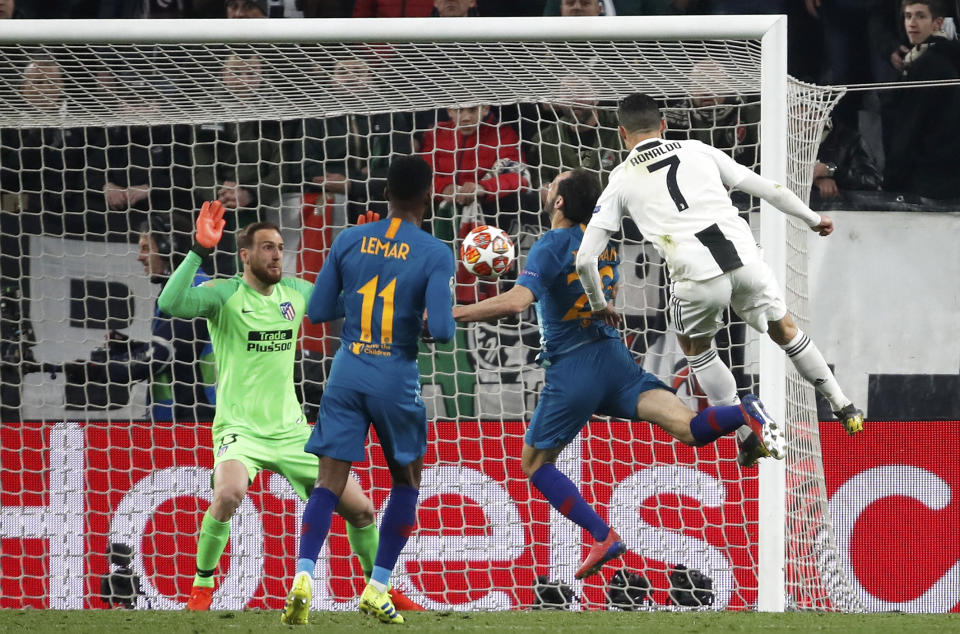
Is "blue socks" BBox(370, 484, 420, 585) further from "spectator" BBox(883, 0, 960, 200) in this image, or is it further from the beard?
"spectator" BBox(883, 0, 960, 200)

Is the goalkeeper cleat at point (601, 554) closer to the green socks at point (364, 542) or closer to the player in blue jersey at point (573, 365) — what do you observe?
the player in blue jersey at point (573, 365)

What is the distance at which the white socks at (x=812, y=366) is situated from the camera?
5488 mm

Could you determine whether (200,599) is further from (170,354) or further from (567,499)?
(170,354)

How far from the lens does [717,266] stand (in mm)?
5141

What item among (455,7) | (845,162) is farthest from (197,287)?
(845,162)

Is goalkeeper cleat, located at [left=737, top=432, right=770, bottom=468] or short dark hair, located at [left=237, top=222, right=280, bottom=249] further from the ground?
short dark hair, located at [left=237, top=222, right=280, bottom=249]

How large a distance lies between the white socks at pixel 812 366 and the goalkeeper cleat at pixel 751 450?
62 cm

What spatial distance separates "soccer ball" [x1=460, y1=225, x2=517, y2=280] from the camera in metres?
5.36

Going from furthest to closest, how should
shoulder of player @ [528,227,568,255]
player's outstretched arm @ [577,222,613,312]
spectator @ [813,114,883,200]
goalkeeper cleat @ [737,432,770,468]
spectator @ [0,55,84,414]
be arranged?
spectator @ [813,114,883,200]
spectator @ [0,55,84,414]
shoulder of player @ [528,227,568,255]
player's outstretched arm @ [577,222,613,312]
goalkeeper cleat @ [737,432,770,468]

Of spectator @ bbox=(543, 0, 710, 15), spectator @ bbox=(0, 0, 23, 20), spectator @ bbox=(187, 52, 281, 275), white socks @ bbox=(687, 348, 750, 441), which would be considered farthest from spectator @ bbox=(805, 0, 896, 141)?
spectator @ bbox=(0, 0, 23, 20)

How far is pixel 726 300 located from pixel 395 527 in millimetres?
1668

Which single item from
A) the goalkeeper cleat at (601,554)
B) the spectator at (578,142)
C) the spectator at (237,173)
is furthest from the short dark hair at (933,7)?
the goalkeeper cleat at (601,554)

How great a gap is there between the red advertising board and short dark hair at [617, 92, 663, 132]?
2192mm

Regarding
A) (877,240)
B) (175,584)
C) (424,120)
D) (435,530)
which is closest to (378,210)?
(424,120)
